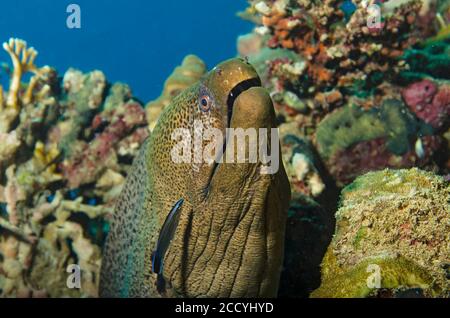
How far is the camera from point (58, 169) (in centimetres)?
557

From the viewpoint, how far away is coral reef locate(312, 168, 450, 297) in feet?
6.40

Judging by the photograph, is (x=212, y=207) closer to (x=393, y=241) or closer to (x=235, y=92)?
(x=235, y=92)

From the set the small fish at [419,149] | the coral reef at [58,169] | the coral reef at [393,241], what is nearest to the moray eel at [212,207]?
the coral reef at [393,241]

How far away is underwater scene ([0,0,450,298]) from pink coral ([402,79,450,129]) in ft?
0.06

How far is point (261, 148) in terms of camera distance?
2.12 m

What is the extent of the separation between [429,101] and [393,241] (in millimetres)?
3798

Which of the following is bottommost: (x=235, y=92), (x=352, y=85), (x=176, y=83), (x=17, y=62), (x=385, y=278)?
(x=385, y=278)

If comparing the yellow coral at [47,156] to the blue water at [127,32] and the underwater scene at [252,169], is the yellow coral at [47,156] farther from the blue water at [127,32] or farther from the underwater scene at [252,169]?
the blue water at [127,32]

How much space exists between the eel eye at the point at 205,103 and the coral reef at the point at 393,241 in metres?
1.17

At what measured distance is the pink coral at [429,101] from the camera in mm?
5211

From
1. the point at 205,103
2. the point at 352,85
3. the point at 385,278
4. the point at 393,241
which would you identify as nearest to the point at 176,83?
the point at 352,85

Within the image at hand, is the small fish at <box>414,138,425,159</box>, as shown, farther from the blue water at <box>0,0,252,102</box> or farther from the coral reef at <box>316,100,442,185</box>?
the blue water at <box>0,0,252,102</box>
